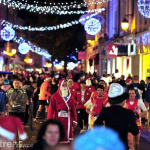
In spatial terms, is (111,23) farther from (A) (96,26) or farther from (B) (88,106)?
(B) (88,106)

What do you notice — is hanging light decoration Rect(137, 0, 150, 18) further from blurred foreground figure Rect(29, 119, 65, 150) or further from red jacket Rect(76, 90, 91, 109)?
blurred foreground figure Rect(29, 119, 65, 150)

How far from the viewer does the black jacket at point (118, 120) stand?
6.40m

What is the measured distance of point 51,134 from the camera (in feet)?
15.3

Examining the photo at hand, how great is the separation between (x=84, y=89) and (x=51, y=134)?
1081 cm

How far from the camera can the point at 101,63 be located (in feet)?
155

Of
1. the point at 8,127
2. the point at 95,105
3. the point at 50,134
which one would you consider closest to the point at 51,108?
the point at 95,105

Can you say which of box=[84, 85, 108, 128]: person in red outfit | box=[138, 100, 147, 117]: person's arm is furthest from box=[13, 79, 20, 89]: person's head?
box=[138, 100, 147, 117]: person's arm

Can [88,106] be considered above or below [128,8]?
below

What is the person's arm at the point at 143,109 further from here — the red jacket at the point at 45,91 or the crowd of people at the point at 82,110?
the red jacket at the point at 45,91

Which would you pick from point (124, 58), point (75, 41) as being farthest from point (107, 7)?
point (75, 41)

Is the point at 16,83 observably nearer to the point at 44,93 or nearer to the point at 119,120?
the point at 119,120

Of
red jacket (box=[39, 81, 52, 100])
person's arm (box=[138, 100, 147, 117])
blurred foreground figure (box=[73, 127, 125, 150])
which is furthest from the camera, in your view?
red jacket (box=[39, 81, 52, 100])

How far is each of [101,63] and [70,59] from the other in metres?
20.3

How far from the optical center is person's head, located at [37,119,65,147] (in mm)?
4650
